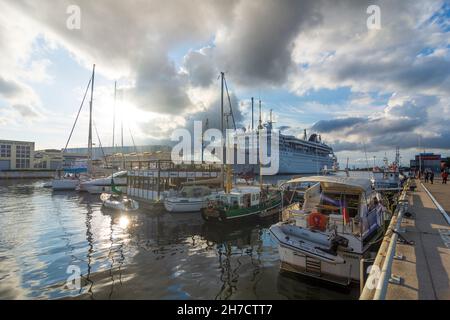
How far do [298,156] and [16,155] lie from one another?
4532 inches

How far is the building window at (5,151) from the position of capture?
98.4 meters

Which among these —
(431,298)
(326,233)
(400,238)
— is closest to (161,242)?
(326,233)

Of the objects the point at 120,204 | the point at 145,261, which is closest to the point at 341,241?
the point at 145,261

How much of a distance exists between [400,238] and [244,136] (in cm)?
8358

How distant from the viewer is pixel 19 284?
35.0 ft

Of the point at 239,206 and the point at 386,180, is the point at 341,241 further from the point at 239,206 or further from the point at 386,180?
the point at 386,180

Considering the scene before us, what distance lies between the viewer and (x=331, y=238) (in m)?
10.1

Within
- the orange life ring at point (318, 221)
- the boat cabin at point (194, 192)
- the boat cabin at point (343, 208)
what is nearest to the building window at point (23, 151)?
the boat cabin at point (194, 192)

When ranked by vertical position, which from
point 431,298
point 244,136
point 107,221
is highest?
point 244,136

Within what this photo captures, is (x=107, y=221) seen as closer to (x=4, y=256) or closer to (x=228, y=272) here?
(x=4, y=256)

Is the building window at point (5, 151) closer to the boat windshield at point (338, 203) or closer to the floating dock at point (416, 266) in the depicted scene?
the boat windshield at point (338, 203)

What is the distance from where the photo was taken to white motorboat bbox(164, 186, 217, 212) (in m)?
26.7

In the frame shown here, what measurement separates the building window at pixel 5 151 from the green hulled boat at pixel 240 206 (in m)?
114

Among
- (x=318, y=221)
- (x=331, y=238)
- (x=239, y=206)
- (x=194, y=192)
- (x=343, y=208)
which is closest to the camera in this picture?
(x=331, y=238)
